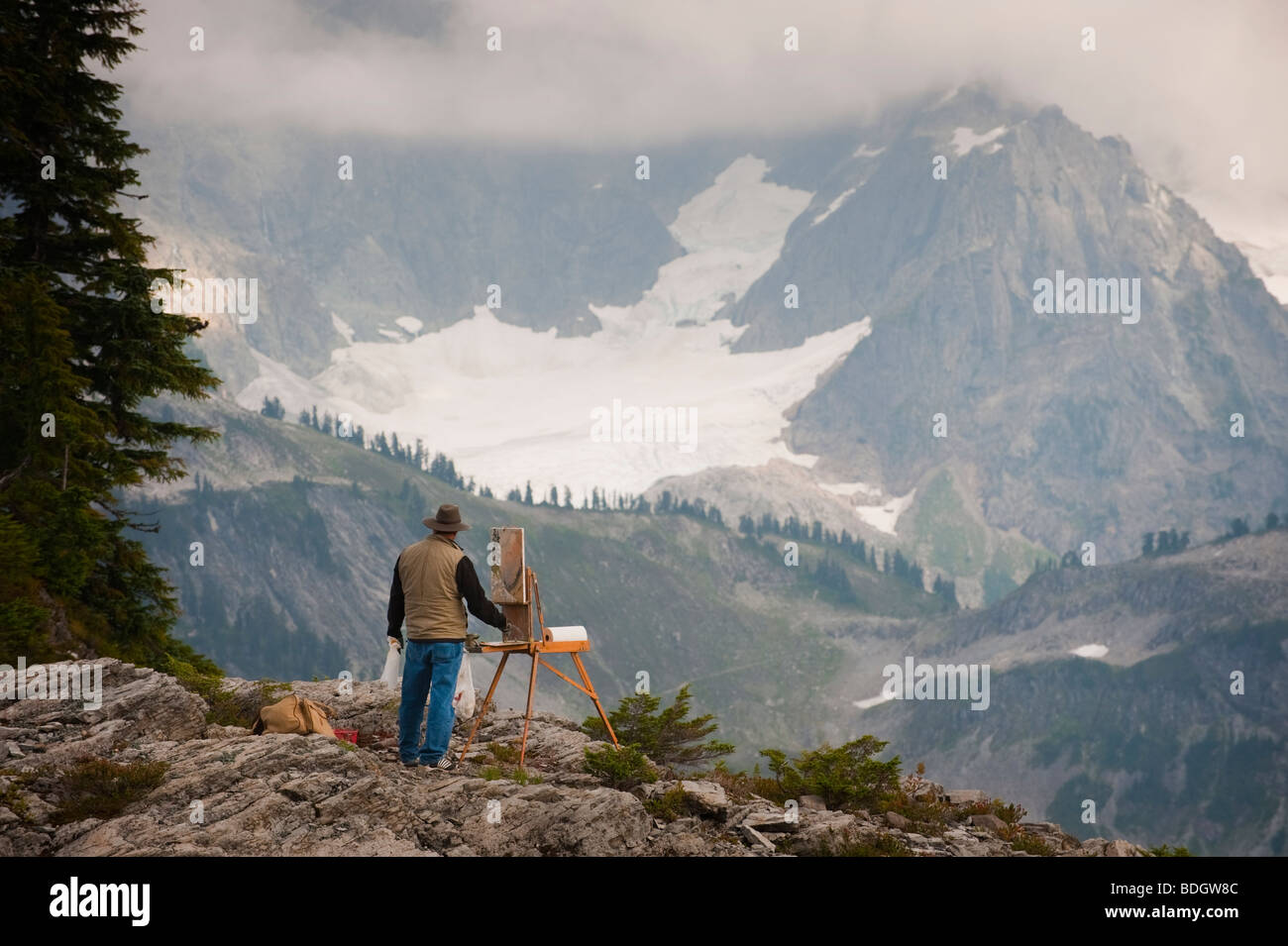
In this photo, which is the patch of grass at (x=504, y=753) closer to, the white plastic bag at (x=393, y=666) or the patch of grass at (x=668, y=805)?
the white plastic bag at (x=393, y=666)

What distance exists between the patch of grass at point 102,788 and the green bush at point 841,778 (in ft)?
37.7

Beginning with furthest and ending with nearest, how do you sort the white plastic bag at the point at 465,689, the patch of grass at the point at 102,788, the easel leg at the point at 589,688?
the white plastic bag at the point at 465,689 → the easel leg at the point at 589,688 → the patch of grass at the point at 102,788

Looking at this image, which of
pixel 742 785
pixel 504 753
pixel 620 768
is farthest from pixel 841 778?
pixel 504 753

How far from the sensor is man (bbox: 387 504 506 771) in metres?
22.2

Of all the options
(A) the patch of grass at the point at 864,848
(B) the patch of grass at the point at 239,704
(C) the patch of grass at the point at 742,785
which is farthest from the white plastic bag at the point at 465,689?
(A) the patch of grass at the point at 864,848

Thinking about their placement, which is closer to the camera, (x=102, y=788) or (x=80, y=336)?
(x=102, y=788)

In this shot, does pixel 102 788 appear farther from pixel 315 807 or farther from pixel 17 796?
Result: pixel 315 807

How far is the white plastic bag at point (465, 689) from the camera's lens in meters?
23.4

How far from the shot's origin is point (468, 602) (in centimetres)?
2252

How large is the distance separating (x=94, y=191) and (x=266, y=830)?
29926 mm

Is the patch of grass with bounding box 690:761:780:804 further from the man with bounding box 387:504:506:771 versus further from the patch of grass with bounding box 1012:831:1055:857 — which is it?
the man with bounding box 387:504:506:771

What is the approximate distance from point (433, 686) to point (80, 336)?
25030mm
